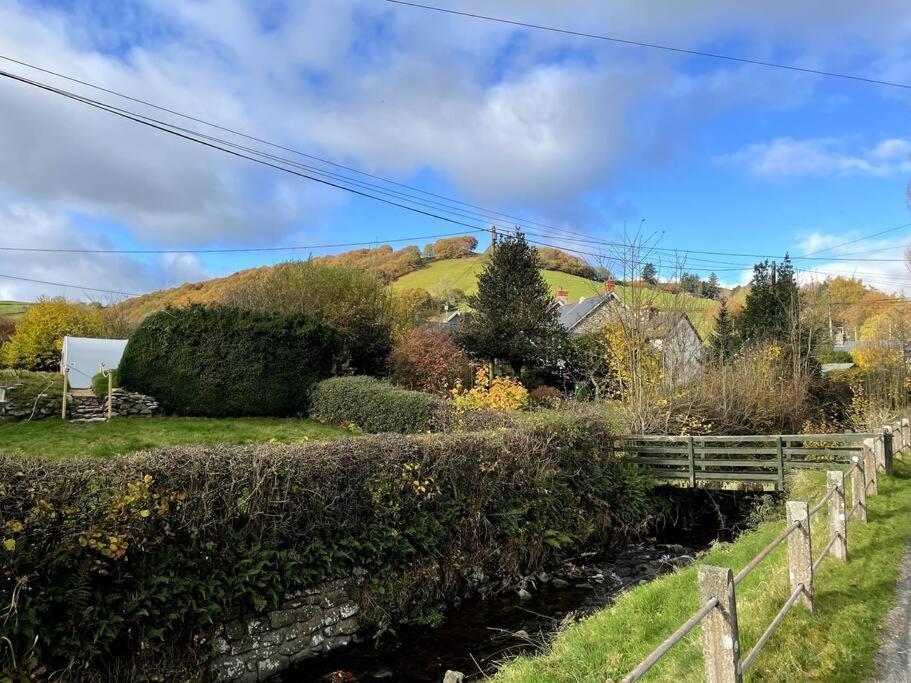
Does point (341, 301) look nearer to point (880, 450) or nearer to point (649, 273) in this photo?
point (649, 273)

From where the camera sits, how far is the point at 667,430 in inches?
652

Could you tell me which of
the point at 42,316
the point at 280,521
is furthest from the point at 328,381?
the point at 42,316

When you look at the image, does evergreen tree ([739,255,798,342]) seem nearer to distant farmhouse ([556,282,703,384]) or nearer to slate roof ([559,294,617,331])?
slate roof ([559,294,617,331])

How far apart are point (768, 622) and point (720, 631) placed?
1.93 metres

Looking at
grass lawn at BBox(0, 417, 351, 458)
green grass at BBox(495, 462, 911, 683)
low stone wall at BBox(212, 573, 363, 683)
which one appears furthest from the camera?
grass lawn at BBox(0, 417, 351, 458)

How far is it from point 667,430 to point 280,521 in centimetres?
1297

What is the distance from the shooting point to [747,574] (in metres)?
3.84

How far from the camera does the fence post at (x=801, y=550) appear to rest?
4.63 metres

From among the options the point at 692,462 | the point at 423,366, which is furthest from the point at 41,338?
the point at 692,462

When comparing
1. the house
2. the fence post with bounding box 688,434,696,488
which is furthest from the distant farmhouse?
the fence post with bounding box 688,434,696,488

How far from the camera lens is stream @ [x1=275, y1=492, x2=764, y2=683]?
659 centimetres

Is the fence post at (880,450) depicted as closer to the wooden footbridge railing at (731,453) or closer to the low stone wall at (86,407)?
the wooden footbridge railing at (731,453)

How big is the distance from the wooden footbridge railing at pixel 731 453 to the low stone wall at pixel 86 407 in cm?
1475

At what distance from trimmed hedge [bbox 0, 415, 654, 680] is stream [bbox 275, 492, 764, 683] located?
0.39 meters
